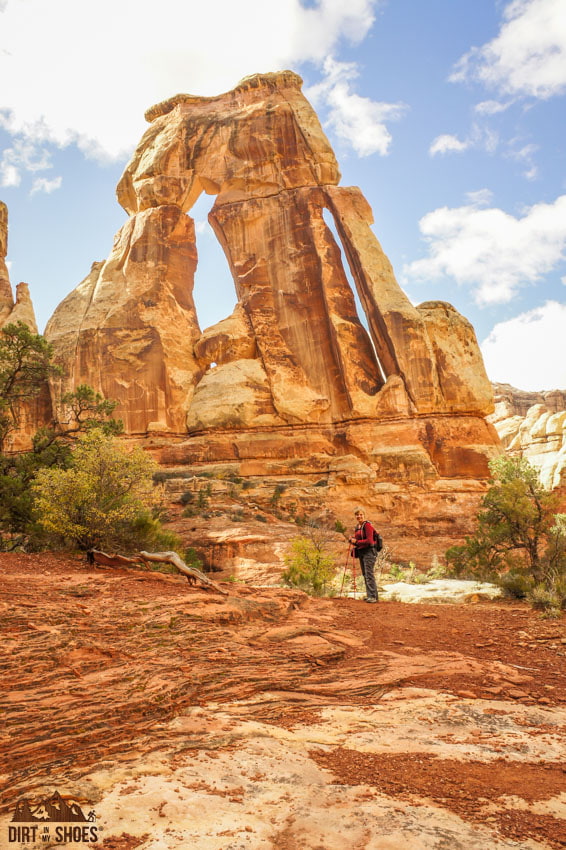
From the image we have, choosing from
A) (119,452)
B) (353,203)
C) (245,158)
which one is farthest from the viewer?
(245,158)

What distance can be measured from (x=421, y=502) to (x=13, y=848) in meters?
23.5

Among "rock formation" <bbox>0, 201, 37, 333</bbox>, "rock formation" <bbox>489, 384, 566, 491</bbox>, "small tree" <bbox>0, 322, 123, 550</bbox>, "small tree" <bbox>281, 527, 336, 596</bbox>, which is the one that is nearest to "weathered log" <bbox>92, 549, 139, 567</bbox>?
"small tree" <bbox>0, 322, 123, 550</bbox>

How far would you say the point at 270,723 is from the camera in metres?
4.01

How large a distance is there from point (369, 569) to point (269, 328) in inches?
916

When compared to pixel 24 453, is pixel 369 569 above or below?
below

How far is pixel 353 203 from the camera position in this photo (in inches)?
1227

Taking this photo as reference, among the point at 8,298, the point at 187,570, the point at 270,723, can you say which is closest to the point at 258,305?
the point at 8,298

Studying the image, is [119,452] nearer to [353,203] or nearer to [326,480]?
[326,480]

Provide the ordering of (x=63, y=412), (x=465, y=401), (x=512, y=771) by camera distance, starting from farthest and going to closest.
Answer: (x=63, y=412)
(x=465, y=401)
(x=512, y=771)

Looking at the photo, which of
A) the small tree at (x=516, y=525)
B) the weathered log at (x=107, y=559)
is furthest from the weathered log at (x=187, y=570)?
the small tree at (x=516, y=525)

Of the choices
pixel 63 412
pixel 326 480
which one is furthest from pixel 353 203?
pixel 63 412

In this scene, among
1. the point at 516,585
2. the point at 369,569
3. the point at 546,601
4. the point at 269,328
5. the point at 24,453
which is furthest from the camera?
the point at 269,328

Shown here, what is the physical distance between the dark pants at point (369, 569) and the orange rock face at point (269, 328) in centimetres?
1519

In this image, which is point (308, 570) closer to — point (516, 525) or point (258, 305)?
point (516, 525)
